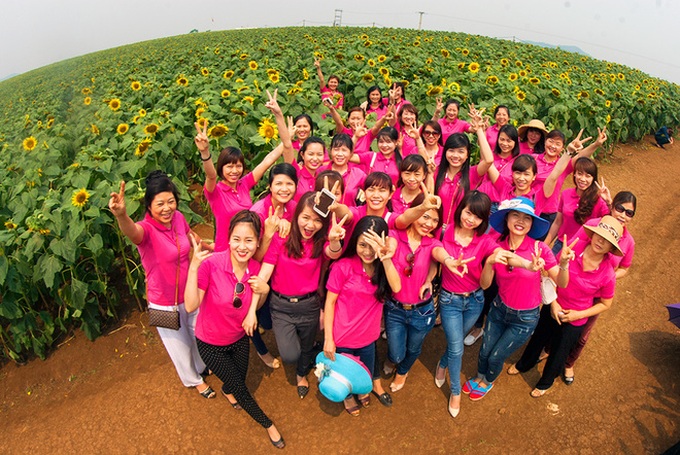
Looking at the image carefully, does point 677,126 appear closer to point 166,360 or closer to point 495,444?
point 495,444

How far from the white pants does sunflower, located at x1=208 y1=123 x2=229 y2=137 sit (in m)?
2.83

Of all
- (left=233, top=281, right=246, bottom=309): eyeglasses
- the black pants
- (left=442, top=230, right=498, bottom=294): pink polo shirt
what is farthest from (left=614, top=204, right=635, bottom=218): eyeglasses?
the black pants

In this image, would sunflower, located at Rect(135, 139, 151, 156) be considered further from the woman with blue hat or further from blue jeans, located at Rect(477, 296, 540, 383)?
blue jeans, located at Rect(477, 296, 540, 383)

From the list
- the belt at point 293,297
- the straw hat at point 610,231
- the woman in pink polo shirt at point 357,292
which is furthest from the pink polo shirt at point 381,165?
the straw hat at point 610,231

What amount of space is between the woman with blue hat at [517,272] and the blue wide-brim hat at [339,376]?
1208 millimetres

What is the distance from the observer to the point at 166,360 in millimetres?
4117

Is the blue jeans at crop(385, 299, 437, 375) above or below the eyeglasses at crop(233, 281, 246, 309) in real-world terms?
below

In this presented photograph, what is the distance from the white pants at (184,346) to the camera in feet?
10.7

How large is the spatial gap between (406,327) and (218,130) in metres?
3.70

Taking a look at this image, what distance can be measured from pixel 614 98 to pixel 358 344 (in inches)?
404

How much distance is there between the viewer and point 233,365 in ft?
9.96

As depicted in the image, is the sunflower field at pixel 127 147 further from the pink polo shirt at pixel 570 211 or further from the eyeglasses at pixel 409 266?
the pink polo shirt at pixel 570 211

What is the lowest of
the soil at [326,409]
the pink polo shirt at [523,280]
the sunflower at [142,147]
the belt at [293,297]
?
the soil at [326,409]

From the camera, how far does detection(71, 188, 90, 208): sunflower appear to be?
3713mm
